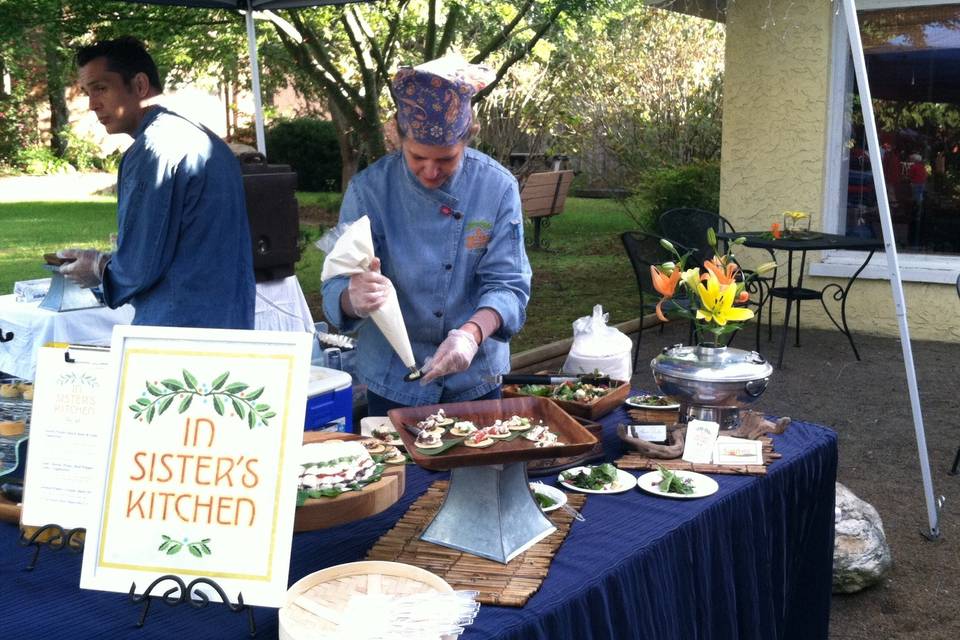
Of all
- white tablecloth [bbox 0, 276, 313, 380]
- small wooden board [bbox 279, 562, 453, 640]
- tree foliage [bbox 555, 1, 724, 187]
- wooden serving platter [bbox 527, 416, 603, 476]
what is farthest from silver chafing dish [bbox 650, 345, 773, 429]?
tree foliage [bbox 555, 1, 724, 187]

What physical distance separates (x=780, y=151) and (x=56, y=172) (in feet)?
48.9

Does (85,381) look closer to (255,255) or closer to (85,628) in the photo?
(85,628)

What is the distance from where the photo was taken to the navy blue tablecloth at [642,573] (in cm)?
155

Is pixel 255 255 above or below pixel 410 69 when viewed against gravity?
below

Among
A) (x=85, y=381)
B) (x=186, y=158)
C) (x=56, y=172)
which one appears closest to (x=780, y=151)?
(x=186, y=158)

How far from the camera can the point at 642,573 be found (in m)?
1.85

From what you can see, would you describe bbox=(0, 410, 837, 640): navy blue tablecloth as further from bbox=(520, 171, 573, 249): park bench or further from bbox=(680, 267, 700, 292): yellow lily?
bbox=(520, 171, 573, 249): park bench

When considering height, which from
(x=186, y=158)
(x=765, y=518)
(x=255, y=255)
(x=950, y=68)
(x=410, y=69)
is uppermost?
(x=950, y=68)

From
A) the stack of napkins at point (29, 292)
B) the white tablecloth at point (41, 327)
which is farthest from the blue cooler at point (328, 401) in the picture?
the stack of napkins at point (29, 292)

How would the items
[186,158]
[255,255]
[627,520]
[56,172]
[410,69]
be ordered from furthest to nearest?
1. [56,172]
2. [255,255]
3. [186,158]
4. [410,69]
5. [627,520]

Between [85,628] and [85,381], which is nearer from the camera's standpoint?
[85,628]

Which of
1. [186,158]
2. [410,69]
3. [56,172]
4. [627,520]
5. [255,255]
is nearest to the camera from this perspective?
[627,520]

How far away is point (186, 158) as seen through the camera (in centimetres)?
279

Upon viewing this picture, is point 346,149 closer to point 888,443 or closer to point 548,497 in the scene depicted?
point 888,443
